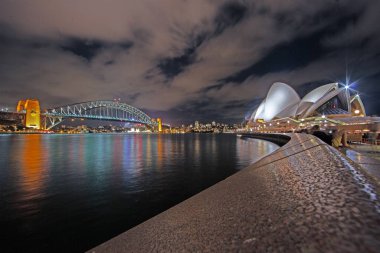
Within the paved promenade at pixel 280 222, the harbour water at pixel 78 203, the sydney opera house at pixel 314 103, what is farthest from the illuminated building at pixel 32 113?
the paved promenade at pixel 280 222

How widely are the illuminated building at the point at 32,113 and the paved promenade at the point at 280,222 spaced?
114707 millimetres

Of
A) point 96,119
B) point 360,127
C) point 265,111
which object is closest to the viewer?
point 360,127

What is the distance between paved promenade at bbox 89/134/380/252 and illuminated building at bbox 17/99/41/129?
11471cm

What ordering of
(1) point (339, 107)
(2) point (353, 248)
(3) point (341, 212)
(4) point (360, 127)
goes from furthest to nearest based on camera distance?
(1) point (339, 107), (4) point (360, 127), (3) point (341, 212), (2) point (353, 248)

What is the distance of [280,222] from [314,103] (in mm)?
72246

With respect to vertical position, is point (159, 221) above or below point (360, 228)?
below

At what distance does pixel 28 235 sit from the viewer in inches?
217

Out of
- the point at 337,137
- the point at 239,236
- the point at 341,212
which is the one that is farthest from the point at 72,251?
the point at 337,137

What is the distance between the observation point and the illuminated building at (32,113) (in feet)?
311

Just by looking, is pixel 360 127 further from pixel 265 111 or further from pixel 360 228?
pixel 265 111

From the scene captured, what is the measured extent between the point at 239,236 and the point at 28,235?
6.06 metres

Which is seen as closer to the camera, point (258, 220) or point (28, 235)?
point (258, 220)

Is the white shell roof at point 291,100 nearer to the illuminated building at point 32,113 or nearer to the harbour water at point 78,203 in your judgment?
the harbour water at point 78,203

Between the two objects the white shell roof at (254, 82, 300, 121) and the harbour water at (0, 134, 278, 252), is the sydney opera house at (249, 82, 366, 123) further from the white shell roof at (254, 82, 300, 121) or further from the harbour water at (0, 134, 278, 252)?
the harbour water at (0, 134, 278, 252)
